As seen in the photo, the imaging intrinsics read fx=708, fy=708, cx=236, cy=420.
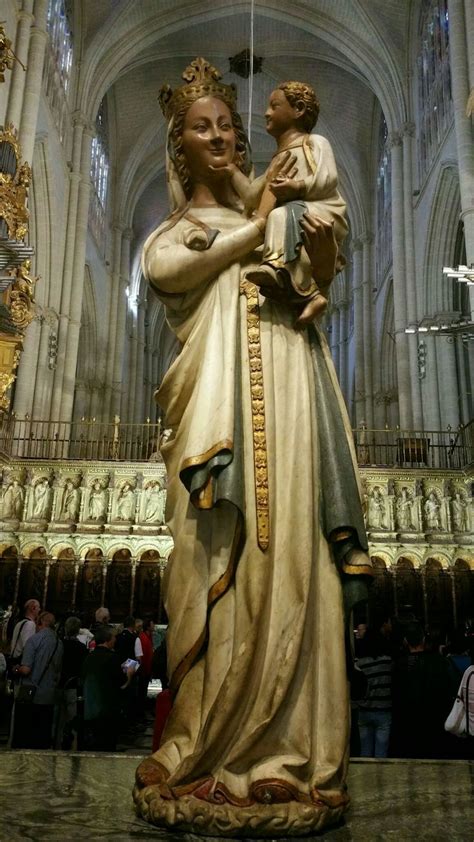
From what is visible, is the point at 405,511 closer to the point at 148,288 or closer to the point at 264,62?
the point at 148,288

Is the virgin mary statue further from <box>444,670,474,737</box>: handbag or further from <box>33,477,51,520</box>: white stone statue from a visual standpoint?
<box>33,477,51,520</box>: white stone statue

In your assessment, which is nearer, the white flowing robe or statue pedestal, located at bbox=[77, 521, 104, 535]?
the white flowing robe

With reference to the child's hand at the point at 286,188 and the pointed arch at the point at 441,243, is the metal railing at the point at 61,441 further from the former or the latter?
the child's hand at the point at 286,188

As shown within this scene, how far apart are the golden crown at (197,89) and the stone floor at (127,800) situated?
6.33 ft

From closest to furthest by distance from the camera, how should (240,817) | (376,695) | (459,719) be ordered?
(240,817), (459,719), (376,695)

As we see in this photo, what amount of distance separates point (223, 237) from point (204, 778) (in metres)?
1.36

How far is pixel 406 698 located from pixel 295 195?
11.8 feet

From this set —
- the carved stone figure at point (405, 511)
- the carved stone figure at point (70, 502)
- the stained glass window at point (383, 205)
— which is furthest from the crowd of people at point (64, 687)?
the stained glass window at point (383, 205)

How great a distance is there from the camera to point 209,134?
2.11 m

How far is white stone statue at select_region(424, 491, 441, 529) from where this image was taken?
13.8 metres

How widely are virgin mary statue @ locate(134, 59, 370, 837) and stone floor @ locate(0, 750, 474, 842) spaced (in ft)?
0.31

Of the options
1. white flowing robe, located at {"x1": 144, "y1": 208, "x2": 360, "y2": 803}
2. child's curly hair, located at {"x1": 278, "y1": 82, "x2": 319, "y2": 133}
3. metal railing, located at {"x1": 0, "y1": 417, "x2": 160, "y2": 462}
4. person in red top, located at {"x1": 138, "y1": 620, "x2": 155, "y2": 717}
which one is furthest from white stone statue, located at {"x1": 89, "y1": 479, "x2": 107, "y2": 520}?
child's curly hair, located at {"x1": 278, "y1": 82, "x2": 319, "y2": 133}

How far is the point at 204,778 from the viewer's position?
159 cm

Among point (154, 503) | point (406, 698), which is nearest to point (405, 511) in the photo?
point (154, 503)
